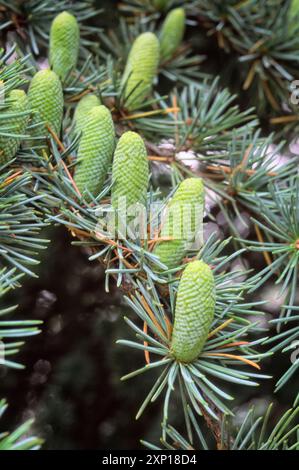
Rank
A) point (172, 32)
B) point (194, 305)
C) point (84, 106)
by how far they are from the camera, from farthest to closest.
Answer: point (172, 32)
point (84, 106)
point (194, 305)

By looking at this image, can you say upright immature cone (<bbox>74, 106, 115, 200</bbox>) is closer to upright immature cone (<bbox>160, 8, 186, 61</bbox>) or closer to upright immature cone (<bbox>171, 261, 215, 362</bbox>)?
upright immature cone (<bbox>171, 261, 215, 362</bbox>)

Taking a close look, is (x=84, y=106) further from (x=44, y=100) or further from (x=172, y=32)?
(x=172, y=32)

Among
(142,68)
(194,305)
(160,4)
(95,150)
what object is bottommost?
(194,305)

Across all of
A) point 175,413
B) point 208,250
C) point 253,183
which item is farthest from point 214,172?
point 175,413

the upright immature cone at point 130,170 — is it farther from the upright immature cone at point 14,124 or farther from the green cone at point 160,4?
the green cone at point 160,4

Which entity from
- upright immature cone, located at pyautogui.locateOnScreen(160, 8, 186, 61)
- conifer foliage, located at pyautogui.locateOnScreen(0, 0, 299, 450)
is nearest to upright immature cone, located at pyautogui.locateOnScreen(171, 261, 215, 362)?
conifer foliage, located at pyautogui.locateOnScreen(0, 0, 299, 450)

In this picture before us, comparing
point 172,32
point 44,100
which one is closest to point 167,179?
point 172,32

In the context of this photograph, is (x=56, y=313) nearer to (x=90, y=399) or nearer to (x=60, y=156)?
(x=90, y=399)
